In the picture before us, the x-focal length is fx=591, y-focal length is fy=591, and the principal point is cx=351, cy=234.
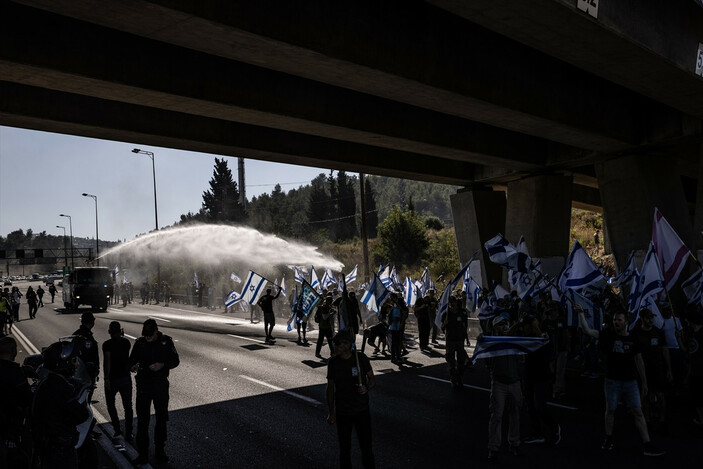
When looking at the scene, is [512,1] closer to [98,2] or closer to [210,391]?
[98,2]

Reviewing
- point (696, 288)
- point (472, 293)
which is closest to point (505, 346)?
point (696, 288)

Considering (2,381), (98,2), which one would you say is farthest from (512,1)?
(2,381)

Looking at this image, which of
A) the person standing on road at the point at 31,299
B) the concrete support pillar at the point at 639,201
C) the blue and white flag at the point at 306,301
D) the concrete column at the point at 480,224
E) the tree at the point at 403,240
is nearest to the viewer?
the concrete support pillar at the point at 639,201

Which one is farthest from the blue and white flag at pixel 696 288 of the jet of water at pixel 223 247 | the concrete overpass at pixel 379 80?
the jet of water at pixel 223 247

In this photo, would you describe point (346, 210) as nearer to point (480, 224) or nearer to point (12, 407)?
point (480, 224)

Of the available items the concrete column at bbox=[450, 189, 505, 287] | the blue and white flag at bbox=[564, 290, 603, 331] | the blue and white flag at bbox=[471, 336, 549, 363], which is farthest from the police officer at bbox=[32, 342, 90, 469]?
the concrete column at bbox=[450, 189, 505, 287]

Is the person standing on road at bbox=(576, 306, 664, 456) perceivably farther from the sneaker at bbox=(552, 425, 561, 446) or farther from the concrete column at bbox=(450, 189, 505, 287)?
the concrete column at bbox=(450, 189, 505, 287)

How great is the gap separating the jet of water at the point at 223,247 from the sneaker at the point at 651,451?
4054cm

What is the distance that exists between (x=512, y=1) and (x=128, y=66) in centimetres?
643

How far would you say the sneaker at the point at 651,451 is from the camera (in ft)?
25.1

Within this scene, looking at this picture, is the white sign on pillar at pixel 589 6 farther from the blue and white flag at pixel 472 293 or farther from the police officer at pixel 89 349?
the blue and white flag at pixel 472 293

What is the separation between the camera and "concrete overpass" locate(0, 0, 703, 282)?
29.7ft

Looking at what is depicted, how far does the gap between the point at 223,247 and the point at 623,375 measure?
58000 mm

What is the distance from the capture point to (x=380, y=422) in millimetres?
9641
